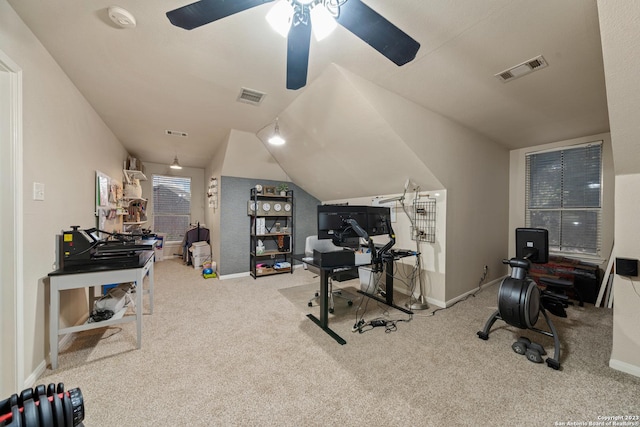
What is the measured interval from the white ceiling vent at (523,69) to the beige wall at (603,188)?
8.81ft

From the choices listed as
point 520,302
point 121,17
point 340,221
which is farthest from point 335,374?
point 121,17

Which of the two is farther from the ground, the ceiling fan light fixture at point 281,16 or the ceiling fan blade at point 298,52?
the ceiling fan light fixture at point 281,16

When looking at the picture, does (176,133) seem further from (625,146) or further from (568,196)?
(568,196)

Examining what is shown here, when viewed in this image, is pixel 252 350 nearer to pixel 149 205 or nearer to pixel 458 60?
pixel 458 60

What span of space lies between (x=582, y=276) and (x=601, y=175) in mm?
1567

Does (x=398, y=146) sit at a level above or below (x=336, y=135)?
below

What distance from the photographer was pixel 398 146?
290 cm

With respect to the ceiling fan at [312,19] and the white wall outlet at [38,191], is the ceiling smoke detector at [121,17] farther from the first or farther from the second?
the white wall outlet at [38,191]

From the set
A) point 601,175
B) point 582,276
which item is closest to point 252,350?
point 582,276

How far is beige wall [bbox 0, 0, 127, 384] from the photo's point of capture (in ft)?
5.53

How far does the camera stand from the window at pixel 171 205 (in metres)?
6.52

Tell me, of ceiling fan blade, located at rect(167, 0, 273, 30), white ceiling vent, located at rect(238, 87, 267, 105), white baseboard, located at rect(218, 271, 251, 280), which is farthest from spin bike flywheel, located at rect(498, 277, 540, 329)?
white baseboard, located at rect(218, 271, 251, 280)

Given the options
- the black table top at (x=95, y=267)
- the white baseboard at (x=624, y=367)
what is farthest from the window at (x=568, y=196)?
the black table top at (x=95, y=267)

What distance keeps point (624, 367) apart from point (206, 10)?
3.82 metres
